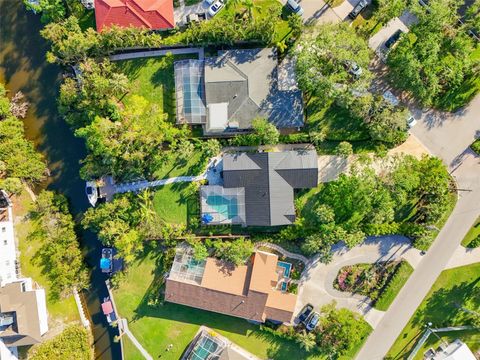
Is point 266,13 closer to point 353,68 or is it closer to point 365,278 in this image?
point 353,68

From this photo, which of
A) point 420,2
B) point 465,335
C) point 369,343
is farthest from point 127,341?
point 420,2

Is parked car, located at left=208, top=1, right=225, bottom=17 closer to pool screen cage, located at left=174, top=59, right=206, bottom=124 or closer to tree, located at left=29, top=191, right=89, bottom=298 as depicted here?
pool screen cage, located at left=174, top=59, right=206, bottom=124

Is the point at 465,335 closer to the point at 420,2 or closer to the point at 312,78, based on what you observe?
the point at 312,78

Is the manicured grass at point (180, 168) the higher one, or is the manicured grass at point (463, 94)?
the manicured grass at point (463, 94)

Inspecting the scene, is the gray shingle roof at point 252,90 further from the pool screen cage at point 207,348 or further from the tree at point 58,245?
the pool screen cage at point 207,348

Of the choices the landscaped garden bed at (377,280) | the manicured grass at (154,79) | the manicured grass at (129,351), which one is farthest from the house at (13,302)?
the landscaped garden bed at (377,280)
